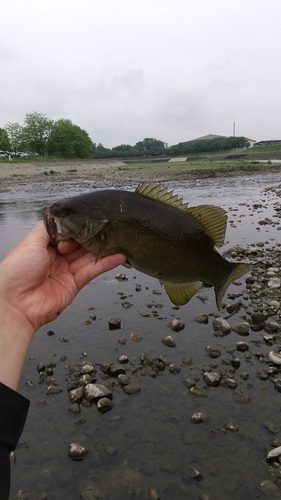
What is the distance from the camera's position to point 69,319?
6109 millimetres

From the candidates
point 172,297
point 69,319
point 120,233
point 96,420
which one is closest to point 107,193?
point 120,233

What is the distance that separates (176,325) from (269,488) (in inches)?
109

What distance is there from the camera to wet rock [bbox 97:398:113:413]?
4.01m

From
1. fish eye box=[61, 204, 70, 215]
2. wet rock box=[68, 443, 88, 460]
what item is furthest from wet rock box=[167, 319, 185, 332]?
fish eye box=[61, 204, 70, 215]

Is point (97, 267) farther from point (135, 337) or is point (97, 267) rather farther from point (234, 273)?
point (135, 337)

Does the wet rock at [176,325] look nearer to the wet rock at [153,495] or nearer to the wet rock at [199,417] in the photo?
the wet rock at [199,417]

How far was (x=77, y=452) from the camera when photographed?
3.46 meters

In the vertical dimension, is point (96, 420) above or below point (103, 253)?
below

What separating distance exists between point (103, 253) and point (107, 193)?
0.56 metres

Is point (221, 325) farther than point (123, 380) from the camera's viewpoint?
Yes

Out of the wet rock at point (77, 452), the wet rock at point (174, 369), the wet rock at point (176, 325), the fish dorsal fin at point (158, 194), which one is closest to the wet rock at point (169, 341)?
the wet rock at point (176, 325)

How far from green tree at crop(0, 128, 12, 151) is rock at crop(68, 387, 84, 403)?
302ft

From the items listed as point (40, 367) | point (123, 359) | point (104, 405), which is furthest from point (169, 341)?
point (40, 367)

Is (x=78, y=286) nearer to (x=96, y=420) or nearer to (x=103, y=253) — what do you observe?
(x=103, y=253)
